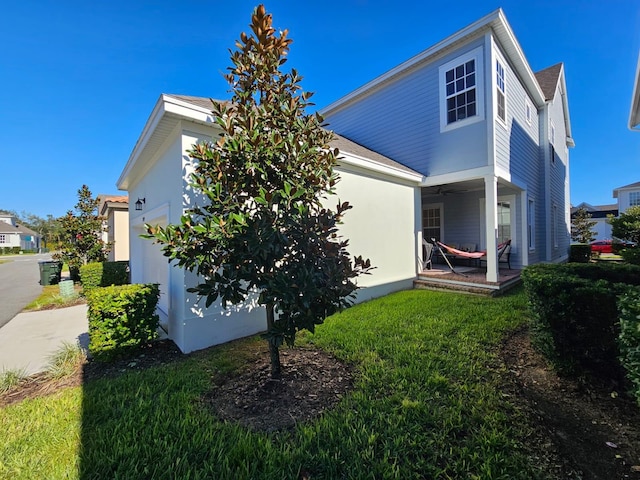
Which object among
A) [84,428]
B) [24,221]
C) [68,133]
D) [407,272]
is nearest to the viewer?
[84,428]

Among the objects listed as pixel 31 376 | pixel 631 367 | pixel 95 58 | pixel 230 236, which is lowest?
pixel 31 376

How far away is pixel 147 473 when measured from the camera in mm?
1897

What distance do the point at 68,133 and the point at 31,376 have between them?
15259mm

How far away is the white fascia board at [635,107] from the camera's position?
5.69m

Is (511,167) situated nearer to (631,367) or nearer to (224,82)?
(631,367)

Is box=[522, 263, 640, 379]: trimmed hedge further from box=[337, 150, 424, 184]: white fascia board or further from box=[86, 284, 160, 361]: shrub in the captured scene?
box=[86, 284, 160, 361]: shrub

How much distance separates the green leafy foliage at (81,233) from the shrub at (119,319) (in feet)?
26.2

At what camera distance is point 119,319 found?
12.6 ft

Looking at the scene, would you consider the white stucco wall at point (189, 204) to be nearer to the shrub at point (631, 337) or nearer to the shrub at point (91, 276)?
the shrub at point (91, 276)

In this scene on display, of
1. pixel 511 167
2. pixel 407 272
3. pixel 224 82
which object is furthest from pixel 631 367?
pixel 511 167

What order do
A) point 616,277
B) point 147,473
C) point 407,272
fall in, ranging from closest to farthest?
point 147,473, point 616,277, point 407,272

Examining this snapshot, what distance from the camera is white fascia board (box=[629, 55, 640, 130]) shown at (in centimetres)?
569

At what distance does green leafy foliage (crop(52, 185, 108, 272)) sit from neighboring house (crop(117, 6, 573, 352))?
2659 millimetres

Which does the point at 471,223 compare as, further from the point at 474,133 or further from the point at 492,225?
the point at 474,133
